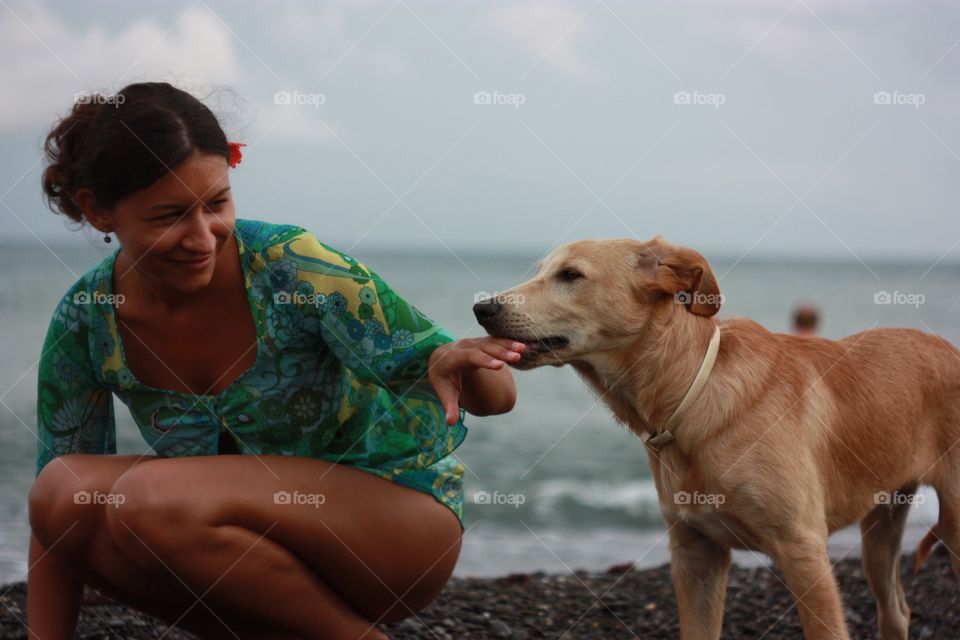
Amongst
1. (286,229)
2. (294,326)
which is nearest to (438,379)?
(294,326)

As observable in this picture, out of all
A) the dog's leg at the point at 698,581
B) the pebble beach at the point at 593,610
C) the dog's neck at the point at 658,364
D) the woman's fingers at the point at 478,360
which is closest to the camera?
the woman's fingers at the point at 478,360

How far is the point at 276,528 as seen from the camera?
2912 mm

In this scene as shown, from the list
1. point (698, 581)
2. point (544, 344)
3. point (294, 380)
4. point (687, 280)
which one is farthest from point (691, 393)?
point (294, 380)

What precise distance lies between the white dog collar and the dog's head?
0.53ft

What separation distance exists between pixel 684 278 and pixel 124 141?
1.84 metres

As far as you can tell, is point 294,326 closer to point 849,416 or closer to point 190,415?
point 190,415

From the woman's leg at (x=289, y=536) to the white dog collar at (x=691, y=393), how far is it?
79 centimetres

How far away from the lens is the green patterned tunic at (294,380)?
2914mm

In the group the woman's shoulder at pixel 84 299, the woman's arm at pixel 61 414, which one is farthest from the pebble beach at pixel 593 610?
the woman's shoulder at pixel 84 299

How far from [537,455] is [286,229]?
8533 millimetres

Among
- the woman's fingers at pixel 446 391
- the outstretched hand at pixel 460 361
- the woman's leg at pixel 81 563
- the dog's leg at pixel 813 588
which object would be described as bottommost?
the woman's leg at pixel 81 563

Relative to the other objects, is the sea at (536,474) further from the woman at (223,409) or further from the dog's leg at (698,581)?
the dog's leg at (698,581)

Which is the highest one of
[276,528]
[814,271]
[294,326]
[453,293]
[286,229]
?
[814,271]

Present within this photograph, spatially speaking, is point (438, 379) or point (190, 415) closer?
point (438, 379)
